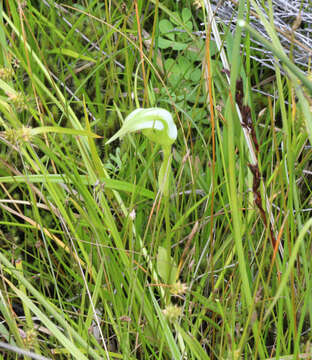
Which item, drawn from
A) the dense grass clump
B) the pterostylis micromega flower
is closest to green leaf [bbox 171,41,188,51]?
the dense grass clump

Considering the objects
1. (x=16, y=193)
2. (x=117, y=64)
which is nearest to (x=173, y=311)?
(x=16, y=193)

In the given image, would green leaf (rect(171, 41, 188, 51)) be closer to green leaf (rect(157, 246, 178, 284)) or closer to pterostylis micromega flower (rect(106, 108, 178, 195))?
pterostylis micromega flower (rect(106, 108, 178, 195))

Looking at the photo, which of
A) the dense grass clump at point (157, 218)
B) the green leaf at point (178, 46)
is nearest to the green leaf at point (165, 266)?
the dense grass clump at point (157, 218)

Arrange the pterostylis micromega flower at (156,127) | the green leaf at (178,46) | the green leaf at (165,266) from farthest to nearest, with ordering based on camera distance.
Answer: the green leaf at (178,46)
the green leaf at (165,266)
the pterostylis micromega flower at (156,127)

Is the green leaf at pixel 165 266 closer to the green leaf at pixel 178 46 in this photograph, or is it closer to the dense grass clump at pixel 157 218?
the dense grass clump at pixel 157 218

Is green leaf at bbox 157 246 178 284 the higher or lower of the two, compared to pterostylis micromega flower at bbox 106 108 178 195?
lower

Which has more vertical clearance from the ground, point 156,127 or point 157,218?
point 156,127

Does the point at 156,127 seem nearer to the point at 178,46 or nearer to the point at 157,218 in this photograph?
the point at 157,218

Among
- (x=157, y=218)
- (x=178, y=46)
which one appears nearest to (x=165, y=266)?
(x=157, y=218)
